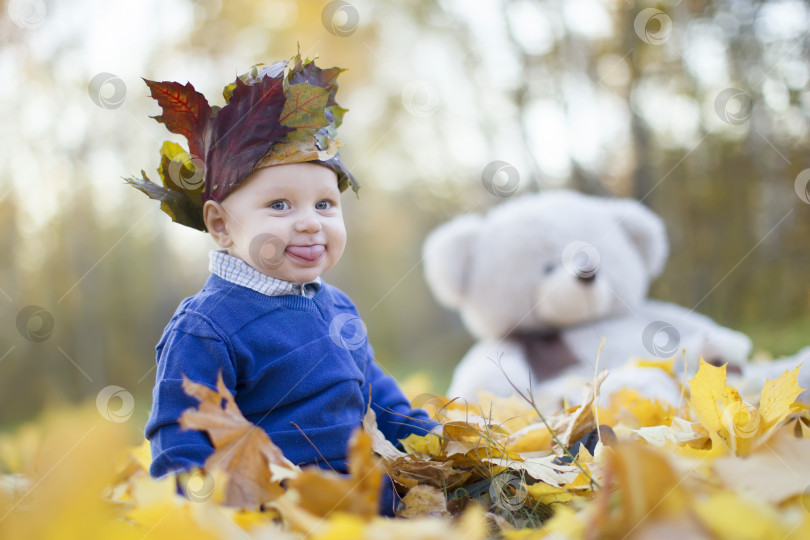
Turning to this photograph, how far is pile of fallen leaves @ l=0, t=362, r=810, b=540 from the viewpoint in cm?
55

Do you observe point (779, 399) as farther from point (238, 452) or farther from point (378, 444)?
point (238, 452)

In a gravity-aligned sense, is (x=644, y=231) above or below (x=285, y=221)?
below

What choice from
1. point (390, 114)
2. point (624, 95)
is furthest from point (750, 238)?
point (390, 114)

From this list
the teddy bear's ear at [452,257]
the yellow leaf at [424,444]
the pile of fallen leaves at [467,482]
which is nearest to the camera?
the pile of fallen leaves at [467,482]

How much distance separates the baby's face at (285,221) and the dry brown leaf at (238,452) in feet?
1.09

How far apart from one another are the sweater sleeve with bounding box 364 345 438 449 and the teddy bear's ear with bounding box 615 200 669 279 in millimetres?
1527

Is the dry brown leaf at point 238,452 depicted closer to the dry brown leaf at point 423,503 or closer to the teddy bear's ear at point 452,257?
the dry brown leaf at point 423,503

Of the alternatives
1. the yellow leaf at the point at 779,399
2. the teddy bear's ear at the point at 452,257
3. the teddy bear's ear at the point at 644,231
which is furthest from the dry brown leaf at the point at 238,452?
the teddy bear's ear at the point at 644,231

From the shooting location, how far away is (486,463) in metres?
1.12

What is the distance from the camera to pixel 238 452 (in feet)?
2.78

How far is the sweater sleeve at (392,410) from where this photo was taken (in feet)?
4.36

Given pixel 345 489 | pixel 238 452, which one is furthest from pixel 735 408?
pixel 238 452

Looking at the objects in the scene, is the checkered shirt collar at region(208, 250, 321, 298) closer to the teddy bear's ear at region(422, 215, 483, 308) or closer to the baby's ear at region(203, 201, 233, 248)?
the baby's ear at region(203, 201, 233, 248)

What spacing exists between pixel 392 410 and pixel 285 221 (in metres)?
0.46
